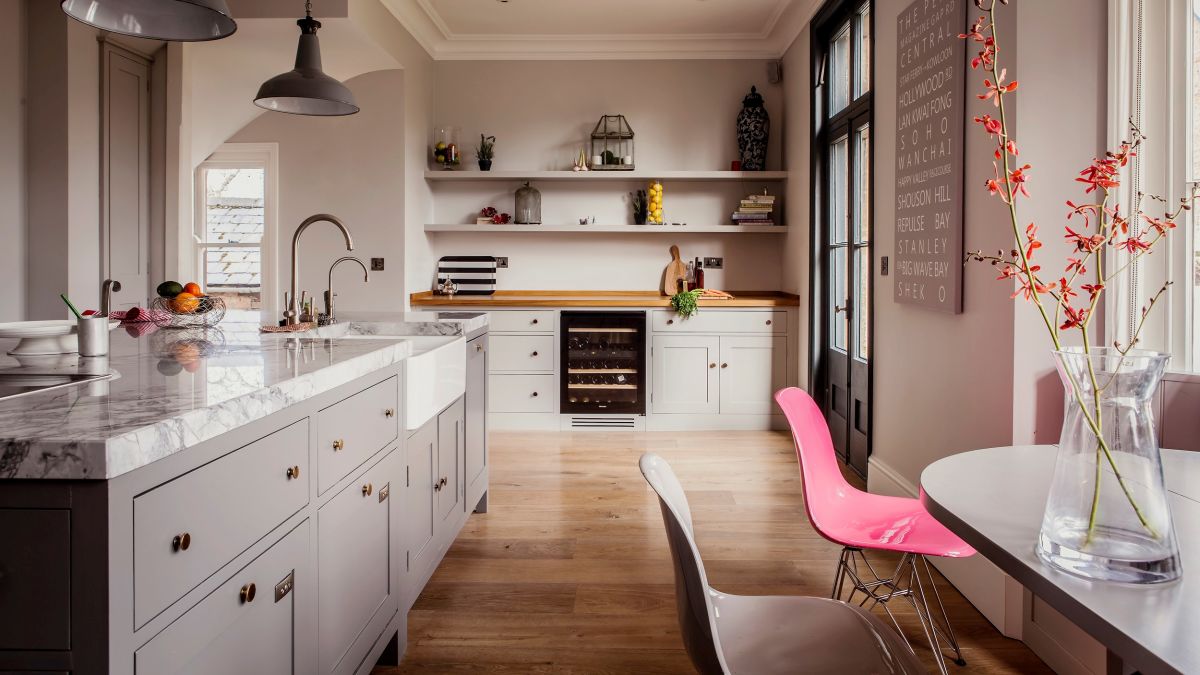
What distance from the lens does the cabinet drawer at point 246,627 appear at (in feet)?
3.55

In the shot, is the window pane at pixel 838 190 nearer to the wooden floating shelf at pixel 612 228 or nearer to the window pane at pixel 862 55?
the window pane at pixel 862 55

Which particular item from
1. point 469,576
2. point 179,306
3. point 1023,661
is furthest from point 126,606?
point 1023,661

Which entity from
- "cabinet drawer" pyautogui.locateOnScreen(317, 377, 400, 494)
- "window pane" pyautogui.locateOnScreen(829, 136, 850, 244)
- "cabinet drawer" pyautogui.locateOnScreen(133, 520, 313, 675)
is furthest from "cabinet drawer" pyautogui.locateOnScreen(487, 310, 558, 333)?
"cabinet drawer" pyautogui.locateOnScreen(133, 520, 313, 675)

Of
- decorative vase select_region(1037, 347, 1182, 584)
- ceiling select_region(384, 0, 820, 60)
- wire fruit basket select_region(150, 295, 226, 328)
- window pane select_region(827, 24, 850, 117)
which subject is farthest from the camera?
ceiling select_region(384, 0, 820, 60)

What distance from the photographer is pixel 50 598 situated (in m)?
0.93

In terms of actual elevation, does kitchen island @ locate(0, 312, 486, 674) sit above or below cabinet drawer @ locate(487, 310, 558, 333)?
below

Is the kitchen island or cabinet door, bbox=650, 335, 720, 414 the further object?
cabinet door, bbox=650, 335, 720, 414

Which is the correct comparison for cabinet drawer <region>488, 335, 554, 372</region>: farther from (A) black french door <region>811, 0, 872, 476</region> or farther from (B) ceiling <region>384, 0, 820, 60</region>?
(B) ceiling <region>384, 0, 820, 60</region>

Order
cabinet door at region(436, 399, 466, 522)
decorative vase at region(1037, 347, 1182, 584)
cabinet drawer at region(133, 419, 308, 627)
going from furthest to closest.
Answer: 1. cabinet door at region(436, 399, 466, 522)
2. cabinet drawer at region(133, 419, 308, 627)
3. decorative vase at region(1037, 347, 1182, 584)

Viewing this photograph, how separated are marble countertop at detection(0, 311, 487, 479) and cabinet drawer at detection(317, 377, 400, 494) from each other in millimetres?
67

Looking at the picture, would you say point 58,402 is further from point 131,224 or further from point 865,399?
point 131,224

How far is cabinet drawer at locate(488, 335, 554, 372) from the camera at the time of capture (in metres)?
5.23

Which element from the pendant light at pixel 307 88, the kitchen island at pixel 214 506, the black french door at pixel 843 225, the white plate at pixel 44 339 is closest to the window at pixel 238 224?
the pendant light at pixel 307 88

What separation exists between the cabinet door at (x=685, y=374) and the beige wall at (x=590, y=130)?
739mm
